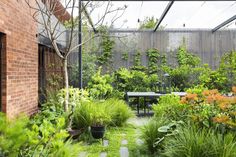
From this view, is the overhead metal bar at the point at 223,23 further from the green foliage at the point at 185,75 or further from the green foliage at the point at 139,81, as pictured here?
the green foliage at the point at 139,81

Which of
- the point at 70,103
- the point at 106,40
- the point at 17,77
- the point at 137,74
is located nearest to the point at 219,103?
the point at 70,103

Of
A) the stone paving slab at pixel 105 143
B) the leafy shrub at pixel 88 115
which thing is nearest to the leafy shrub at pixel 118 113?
the leafy shrub at pixel 88 115

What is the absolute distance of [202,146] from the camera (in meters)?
3.68

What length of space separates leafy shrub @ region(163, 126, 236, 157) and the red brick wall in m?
3.04

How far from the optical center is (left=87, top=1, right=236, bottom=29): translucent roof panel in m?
9.09

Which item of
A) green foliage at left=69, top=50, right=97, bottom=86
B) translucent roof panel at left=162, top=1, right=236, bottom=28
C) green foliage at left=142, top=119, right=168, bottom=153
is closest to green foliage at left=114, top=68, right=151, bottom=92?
green foliage at left=69, top=50, right=97, bottom=86

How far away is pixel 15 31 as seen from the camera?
5703 millimetres

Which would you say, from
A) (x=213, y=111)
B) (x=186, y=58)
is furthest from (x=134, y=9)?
(x=213, y=111)

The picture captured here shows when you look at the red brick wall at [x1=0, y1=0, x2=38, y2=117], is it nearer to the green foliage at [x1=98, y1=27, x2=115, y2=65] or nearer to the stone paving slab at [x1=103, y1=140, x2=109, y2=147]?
the stone paving slab at [x1=103, y1=140, x2=109, y2=147]

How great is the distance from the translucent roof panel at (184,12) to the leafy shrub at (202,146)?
4713 millimetres

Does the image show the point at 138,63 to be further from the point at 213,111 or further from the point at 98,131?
the point at 213,111

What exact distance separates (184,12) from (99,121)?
5.54m

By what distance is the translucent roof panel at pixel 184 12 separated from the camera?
9.09 meters

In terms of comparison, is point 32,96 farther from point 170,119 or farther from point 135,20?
point 135,20
